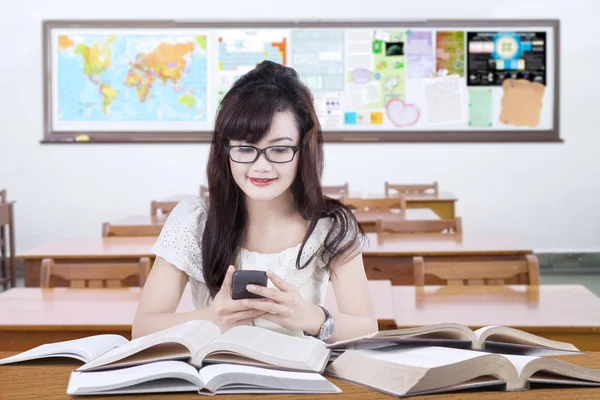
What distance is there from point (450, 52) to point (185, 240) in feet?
18.4

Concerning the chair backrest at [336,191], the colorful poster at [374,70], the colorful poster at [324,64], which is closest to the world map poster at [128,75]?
the colorful poster at [324,64]

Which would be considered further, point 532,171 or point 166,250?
point 532,171

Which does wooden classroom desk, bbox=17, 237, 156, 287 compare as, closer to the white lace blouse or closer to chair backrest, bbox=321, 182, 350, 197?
the white lace blouse

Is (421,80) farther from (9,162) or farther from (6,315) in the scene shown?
(6,315)

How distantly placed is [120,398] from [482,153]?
6.39m

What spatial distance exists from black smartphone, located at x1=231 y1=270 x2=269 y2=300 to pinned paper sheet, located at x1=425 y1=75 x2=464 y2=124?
5782 mm

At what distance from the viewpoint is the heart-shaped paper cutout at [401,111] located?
23.4ft

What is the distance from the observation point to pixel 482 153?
23.6 ft

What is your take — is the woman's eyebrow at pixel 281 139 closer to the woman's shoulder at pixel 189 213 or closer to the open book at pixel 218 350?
the woman's shoulder at pixel 189 213

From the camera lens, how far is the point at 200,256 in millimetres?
1917

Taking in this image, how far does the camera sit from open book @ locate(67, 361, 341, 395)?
1.08m

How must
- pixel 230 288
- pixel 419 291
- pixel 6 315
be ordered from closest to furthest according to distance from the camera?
pixel 230 288
pixel 6 315
pixel 419 291
